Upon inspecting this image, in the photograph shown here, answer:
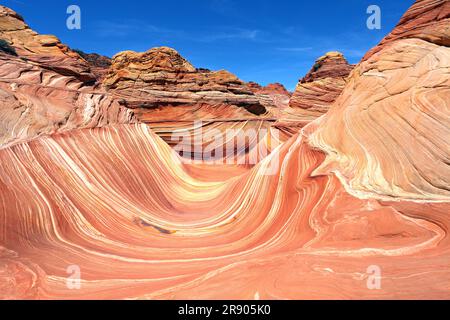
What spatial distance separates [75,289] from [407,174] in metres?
4.18

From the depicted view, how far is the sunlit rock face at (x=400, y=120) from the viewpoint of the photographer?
3998 millimetres

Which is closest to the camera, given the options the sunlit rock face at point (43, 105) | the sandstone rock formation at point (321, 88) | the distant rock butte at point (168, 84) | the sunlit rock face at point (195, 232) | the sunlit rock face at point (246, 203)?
the sunlit rock face at point (195, 232)

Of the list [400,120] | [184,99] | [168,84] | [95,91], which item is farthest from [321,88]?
[400,120]

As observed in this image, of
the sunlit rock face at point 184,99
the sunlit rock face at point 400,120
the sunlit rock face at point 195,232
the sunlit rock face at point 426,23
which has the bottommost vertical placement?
the sunlit rock face at point 195,232

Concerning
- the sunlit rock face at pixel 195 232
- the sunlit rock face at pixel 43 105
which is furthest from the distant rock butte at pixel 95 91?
the sunlit rock face at pixel 195 232

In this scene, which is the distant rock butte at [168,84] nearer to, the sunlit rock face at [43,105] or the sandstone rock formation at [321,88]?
the sandstone rock formation at [321,88]

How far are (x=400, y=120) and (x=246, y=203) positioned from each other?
2.90 m

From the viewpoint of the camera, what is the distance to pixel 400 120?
455 centimetres

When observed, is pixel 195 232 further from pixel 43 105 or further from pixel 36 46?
pixel 36 46

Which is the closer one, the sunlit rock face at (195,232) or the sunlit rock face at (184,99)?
the sunlit rock face at (195,232)

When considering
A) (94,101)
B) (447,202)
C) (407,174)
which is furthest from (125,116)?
(447,202)

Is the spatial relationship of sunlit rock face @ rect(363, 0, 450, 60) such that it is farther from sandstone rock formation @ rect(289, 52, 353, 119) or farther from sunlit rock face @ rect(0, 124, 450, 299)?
sandstone rock formation @ rect(289, 52, 353, 119)

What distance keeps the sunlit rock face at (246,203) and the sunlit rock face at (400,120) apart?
2 centimetres
